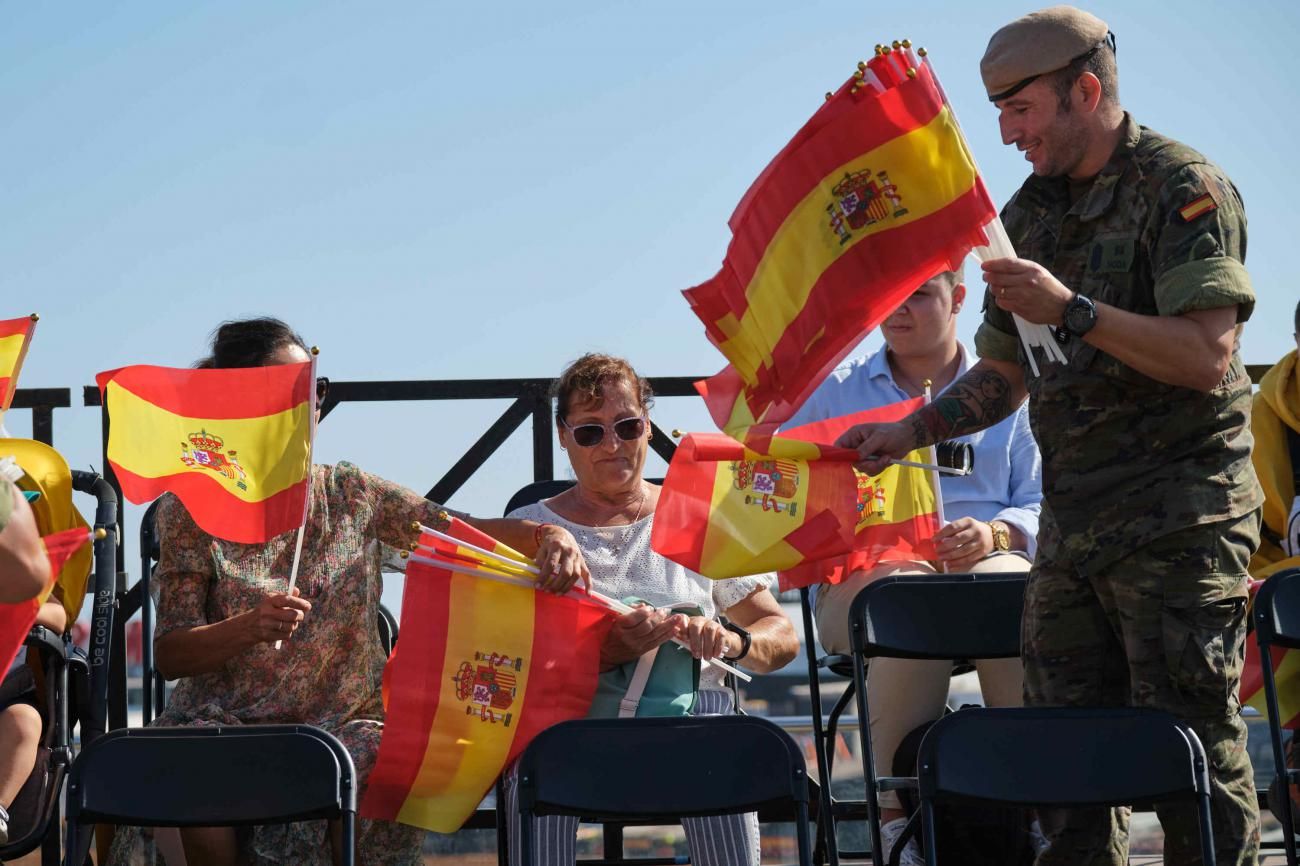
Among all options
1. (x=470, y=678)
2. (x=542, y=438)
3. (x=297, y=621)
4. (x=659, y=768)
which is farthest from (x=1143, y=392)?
(x=542, y=438)

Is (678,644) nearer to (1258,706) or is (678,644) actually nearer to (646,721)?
(646,721)

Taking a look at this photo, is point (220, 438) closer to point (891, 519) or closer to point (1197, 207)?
point (891, 519)

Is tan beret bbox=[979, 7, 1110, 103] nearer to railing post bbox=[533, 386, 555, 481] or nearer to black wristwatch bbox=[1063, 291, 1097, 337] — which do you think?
black wristwatch bbox=[1063, 291, 1097, 337]

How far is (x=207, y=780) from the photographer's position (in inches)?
149

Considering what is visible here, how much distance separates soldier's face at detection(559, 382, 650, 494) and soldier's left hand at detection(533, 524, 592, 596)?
39 centimetres

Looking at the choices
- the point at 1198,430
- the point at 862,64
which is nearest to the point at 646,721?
the point at 1198,430

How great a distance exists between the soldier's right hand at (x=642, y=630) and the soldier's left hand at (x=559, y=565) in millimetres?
159

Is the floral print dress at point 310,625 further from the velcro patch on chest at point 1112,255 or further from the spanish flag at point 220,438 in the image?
the velcro patch on chest at point 1112,255

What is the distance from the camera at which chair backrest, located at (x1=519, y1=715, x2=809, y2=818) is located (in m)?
3.71

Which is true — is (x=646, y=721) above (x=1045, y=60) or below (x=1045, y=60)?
below

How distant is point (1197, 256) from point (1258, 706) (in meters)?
1.97

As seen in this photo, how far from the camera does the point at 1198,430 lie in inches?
142

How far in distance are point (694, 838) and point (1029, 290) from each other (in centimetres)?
178

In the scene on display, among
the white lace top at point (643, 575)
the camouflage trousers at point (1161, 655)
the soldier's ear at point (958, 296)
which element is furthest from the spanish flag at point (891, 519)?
the camouflage trousers at point (1161, 655)
